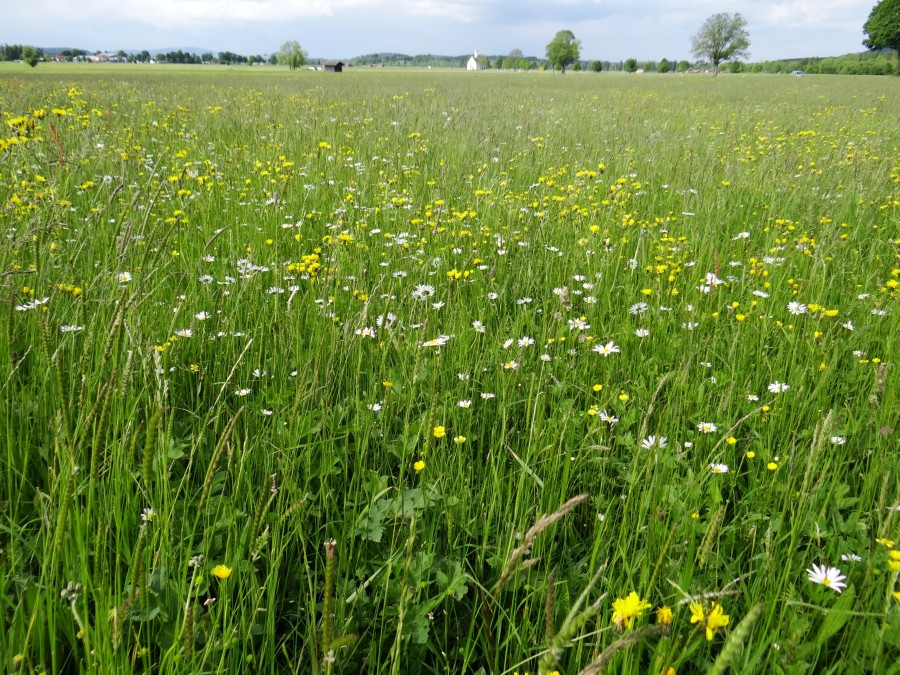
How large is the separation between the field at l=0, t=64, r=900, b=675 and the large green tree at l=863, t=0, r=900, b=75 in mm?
Answer: 73624

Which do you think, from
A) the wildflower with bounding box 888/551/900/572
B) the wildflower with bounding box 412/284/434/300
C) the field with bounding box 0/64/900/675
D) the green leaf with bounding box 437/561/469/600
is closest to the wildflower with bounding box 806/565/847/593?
the field with bounding box 0/64/900/675

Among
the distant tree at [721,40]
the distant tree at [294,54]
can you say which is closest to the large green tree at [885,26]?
the distant tree at [721,40]

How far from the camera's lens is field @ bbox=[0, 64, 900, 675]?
1167 mm

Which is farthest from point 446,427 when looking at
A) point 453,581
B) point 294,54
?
point 294,54

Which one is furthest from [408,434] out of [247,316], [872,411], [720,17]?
[720,17]

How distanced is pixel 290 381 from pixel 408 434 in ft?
1.91

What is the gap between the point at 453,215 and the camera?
3.97 metres

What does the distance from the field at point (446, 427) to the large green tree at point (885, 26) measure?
242ft

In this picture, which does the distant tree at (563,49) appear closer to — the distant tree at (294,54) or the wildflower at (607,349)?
the distant tree at (294,54)

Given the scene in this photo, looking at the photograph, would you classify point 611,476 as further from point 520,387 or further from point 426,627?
point 426,627

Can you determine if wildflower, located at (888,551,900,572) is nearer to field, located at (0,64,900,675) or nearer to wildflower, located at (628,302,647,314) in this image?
field, located at (0,64,900,675)

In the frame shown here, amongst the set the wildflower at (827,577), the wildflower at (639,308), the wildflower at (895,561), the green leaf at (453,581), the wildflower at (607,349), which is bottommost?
the green leaf at (453,581)

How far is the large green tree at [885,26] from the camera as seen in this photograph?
58.4 metres

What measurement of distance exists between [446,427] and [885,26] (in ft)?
260
